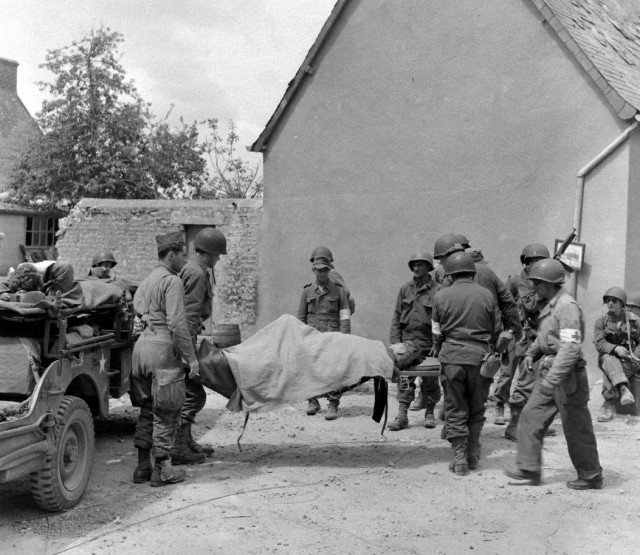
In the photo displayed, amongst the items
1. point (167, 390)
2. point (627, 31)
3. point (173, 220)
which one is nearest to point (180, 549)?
point (167, 390)

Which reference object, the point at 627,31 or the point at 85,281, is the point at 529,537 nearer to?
the point at 85,281

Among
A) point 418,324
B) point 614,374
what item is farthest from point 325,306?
point 614,374

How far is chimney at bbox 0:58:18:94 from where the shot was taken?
31125mm

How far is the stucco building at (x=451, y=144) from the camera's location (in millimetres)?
10289

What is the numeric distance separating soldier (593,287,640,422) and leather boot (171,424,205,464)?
186 inches

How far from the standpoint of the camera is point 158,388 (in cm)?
631

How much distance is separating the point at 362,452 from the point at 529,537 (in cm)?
254

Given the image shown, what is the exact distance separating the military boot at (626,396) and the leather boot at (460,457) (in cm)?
286

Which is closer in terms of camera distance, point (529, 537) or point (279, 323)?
point (529, 537)

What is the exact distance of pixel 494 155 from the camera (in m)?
11.3

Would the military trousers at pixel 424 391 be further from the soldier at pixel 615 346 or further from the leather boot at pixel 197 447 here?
the leather boot at pixel 197 447

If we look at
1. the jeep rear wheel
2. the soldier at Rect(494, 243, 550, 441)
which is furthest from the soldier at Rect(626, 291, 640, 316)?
the jeep rear wheel

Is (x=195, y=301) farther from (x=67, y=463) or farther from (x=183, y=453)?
(x=67, y=463)

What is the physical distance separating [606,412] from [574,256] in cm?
224
